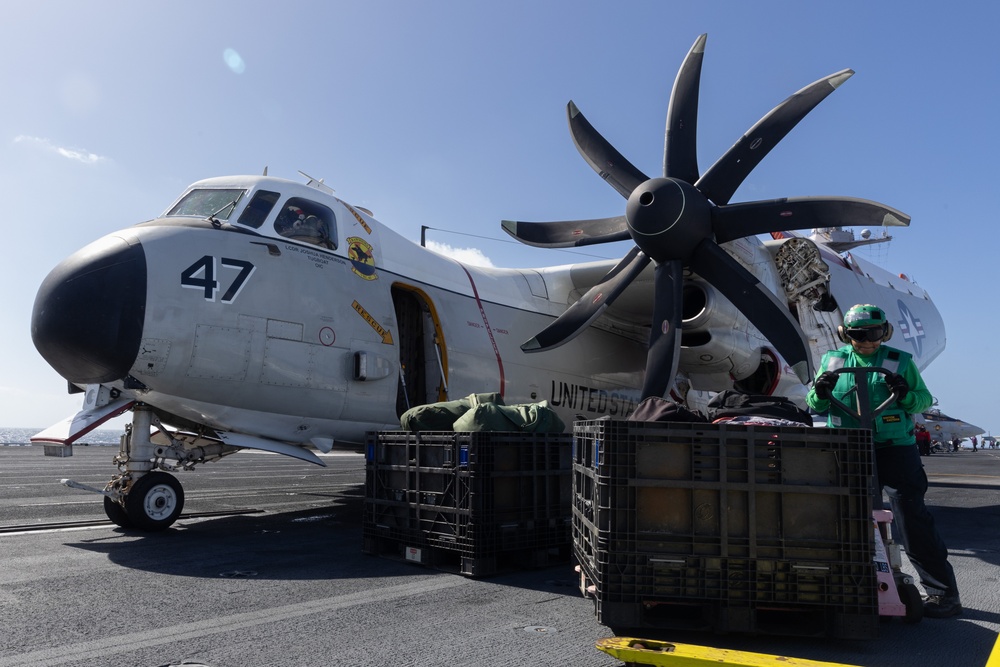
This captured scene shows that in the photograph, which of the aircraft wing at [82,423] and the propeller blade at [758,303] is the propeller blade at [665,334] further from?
the aircraft wing at [82,423]

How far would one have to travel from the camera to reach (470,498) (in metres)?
5.29

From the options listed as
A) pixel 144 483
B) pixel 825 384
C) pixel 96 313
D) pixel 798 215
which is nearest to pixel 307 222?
pixel 96 313

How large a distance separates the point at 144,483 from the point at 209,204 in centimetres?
315

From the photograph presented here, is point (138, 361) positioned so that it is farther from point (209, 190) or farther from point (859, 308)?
point (859, 308)

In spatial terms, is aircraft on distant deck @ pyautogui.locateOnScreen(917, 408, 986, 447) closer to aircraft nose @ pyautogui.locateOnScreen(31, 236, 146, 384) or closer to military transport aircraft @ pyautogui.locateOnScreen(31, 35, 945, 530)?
military transport aircraft @ pyautogui.locateOnScreen(31, 35, 945, 530)

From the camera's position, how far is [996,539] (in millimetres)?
7504

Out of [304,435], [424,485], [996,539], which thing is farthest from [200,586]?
[996,539]

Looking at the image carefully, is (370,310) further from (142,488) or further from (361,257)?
(142,488)

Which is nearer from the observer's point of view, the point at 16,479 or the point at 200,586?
the point at 200,586

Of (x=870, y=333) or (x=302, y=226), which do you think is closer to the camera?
(x=870, y=333)

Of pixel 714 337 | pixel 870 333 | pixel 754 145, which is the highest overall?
pixel 754 145

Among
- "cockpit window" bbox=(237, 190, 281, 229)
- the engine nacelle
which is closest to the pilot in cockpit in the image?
"cockpit window" bbox=(237, 190, 281, 229)

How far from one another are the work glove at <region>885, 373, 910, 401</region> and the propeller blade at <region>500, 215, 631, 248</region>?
228 inches

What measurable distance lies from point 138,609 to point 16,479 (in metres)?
13.9
